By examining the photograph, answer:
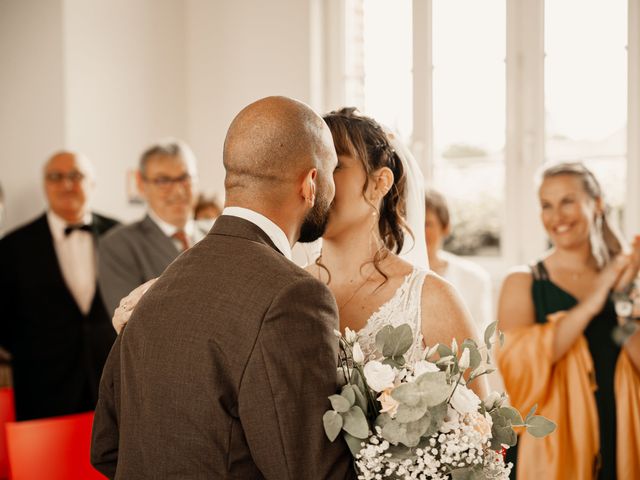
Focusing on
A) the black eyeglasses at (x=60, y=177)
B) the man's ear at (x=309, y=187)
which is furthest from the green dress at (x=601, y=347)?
the black eyeglasses at (x=60, y=177)

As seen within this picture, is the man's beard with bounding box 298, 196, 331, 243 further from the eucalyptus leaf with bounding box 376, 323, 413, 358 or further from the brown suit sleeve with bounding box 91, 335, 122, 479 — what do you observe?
the brown suit sleeve with bounding box 91, 335, 122, 479

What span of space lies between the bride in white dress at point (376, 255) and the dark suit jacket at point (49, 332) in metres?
2.20

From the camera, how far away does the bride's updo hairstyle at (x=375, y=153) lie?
1843 mm

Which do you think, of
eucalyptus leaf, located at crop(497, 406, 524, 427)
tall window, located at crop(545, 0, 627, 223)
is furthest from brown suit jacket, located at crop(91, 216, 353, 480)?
tall window, located at crop(545, 0, 627, 223)

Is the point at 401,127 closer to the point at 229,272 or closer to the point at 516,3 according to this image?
the point at 516,3

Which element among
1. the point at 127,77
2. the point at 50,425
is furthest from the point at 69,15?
the point at 50,425

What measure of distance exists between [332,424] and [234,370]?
0.59 ft

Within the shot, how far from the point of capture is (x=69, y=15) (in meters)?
4.45

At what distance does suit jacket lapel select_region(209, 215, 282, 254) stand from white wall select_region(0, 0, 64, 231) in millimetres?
3347

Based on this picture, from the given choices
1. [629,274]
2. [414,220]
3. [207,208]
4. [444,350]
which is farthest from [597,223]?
[207,208]

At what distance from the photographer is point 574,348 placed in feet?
8.92

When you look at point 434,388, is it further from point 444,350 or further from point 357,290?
point 357,290

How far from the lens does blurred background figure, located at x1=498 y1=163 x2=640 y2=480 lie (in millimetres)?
2631

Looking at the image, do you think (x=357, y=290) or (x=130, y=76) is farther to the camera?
(x=130, y=76)
